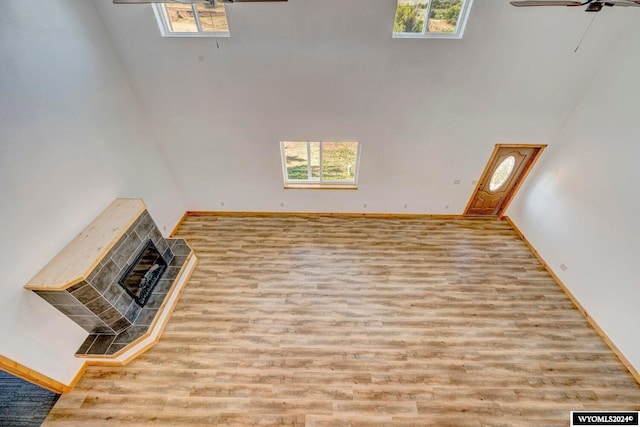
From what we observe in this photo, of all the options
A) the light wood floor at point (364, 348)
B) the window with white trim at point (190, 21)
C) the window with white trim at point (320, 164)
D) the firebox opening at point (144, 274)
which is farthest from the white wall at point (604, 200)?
the firebox opening at point (144, 274)

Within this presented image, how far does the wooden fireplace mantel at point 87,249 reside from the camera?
2809 millimetres

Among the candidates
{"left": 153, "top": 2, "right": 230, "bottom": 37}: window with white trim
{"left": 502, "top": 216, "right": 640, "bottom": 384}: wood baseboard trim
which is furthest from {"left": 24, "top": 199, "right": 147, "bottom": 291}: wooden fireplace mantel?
{"left": 502, "top": 216, "right": 640, "bottom": 384}: wood baseboard trim

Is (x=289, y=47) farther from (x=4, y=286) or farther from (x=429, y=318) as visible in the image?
(x=429, y=318)

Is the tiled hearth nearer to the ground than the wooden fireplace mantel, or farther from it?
nearer to the ground

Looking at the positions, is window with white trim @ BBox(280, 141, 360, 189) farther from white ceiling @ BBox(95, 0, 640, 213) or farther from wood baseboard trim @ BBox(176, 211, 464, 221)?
wood baseboard trim @ BBox(176, 211, 464, 221)

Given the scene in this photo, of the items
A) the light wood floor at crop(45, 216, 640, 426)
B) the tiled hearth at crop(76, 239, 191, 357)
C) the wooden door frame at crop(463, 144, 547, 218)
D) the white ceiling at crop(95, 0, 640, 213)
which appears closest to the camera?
the light wood floor at crop(45, 216, 640, 426)

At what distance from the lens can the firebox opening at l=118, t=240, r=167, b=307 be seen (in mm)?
3652

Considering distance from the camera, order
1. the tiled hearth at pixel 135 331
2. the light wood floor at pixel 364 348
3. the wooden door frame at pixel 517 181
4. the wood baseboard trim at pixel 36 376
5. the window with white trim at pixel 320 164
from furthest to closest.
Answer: the window with white trim at pixel 320 164 < the wooden door frame at pixel 517 181 < the tiled hearth at pixel 135 331 < the light wood floor at pixel 364 348 < the wood baseboard trim at pixel 36 376

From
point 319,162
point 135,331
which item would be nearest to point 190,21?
point 319,162

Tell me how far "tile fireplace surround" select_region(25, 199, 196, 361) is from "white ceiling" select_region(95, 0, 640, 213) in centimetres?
198

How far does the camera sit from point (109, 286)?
3260 mm

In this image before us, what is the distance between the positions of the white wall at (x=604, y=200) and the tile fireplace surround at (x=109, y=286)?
6682 mm

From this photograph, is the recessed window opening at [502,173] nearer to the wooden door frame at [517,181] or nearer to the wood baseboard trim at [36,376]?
the wooden door frame at [517,181]

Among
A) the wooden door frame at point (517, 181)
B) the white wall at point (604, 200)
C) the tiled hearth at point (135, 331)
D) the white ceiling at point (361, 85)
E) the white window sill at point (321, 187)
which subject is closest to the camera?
the tiled hearth at point (135, 331)
